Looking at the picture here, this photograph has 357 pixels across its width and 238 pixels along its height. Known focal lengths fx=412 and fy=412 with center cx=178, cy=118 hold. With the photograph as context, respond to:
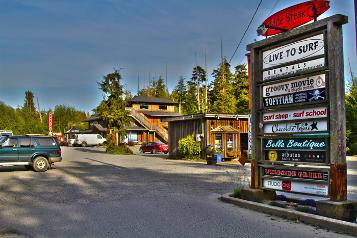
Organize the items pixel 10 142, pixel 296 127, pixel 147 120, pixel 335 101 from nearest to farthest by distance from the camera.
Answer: pixel 335 101, pixel 296 127, pixel 10 142, pixel 147 120

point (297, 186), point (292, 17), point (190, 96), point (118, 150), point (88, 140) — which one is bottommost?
point (297, 186)

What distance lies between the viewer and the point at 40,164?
20.4m

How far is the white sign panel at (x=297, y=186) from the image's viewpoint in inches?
327

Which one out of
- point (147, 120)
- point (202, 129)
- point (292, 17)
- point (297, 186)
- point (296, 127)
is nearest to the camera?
point (297, 186)

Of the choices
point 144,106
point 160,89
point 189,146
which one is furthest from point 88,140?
point 160,89

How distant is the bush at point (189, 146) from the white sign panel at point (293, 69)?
820 inches

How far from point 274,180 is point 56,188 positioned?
7551 millimetres

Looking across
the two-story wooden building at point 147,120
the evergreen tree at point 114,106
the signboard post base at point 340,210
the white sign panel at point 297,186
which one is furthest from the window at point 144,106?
the signboard post base at point 340,210

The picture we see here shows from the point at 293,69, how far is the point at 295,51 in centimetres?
40

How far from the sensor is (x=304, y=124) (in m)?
8.94

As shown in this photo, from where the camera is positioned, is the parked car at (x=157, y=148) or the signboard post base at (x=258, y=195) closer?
the signboard post base at (x=258, y=195)

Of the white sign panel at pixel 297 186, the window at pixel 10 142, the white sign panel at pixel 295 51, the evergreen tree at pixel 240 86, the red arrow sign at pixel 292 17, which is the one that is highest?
the evergreen tree at pixel 240 86

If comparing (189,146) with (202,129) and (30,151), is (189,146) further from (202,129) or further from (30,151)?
(30,151)

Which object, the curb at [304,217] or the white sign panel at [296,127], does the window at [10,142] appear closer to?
the curb at [304,217]
